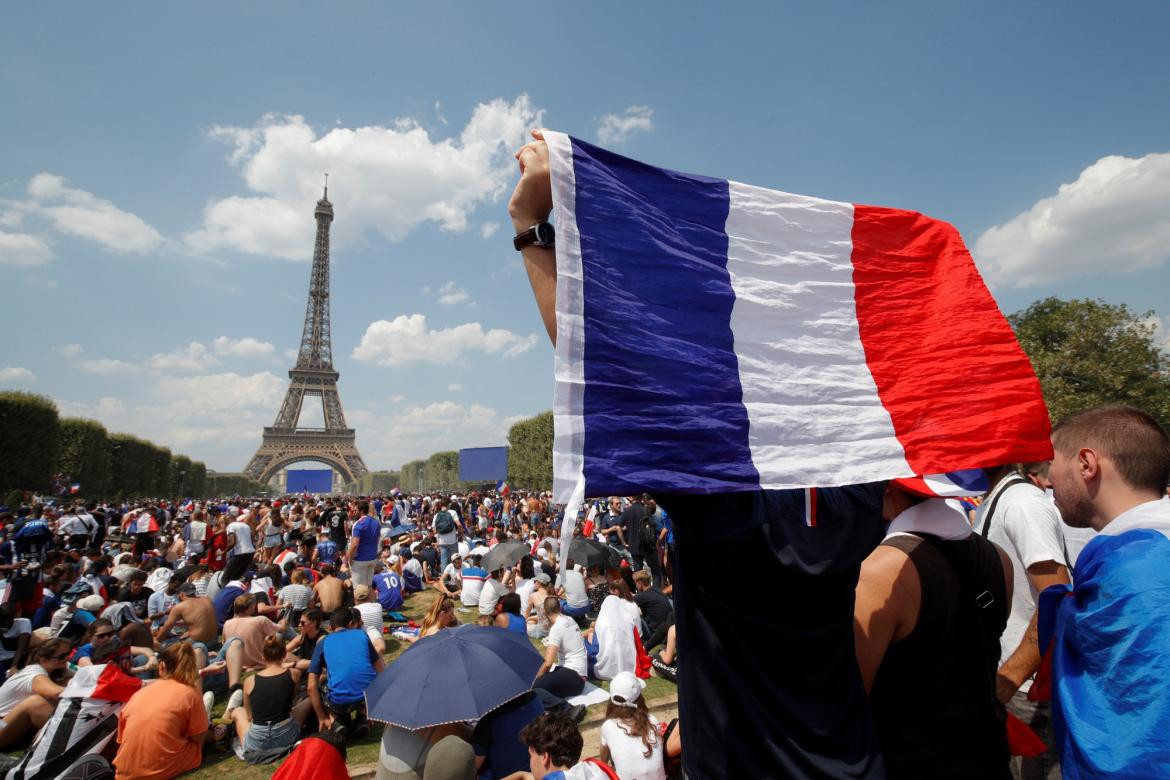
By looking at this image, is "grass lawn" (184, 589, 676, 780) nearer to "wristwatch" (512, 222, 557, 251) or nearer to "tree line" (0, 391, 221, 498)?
"wristwatch" (512, 222, 557, 251)

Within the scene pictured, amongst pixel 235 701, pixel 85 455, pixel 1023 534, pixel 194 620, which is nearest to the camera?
pixel 1023 534

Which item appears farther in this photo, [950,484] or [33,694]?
[33,694]

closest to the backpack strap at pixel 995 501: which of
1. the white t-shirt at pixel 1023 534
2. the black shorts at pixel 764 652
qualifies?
the white t-shirt at pixel 1023 534

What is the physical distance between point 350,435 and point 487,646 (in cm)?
7435

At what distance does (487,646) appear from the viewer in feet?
15.7

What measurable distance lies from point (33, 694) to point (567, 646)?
5.41 meters

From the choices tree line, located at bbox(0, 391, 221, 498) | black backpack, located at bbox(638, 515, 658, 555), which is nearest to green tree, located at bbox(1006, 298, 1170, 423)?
black backpack, located at bbox(638, 515, 658, 555)

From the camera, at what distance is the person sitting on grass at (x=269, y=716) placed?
565 cm

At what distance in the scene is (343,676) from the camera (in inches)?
234

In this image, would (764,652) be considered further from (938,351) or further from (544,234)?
(938,351)

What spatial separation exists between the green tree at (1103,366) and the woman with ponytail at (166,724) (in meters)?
25.7

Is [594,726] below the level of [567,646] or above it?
below

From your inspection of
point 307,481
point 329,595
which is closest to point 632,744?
point 329,595

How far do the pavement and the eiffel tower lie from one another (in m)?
71.2
